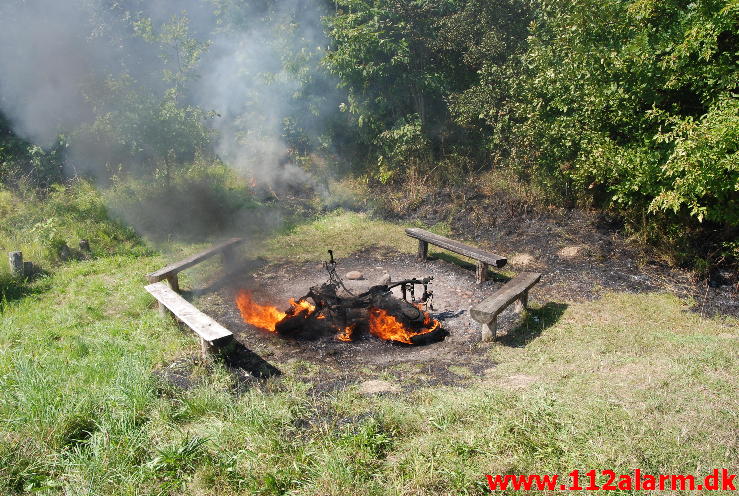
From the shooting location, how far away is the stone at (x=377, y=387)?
13.0 feet

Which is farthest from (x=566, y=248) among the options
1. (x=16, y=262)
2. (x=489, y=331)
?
(x=16, y=262)

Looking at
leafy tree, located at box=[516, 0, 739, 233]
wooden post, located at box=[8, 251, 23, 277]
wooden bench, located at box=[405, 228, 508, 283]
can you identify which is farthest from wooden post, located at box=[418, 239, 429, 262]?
wooden post, located at box=[8, 251, 23, 277]

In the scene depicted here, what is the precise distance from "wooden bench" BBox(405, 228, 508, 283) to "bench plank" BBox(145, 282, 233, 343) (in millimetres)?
3890

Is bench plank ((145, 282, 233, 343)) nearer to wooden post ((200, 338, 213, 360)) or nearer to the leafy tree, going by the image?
wooden post ((200, 338, 213, 360))

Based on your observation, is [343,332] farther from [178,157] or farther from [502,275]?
[178,157]

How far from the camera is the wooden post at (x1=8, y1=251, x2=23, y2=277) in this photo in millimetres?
6875

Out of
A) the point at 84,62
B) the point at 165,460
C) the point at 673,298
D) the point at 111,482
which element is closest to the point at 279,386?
the point at 165,460

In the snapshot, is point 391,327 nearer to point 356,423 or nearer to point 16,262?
point 356,423

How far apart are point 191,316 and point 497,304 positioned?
10.8 feet

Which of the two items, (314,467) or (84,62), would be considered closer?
(314,467)

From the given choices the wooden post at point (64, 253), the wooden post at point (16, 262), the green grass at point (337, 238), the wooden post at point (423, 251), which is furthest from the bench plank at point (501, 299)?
the wooden post at point (64, 253)

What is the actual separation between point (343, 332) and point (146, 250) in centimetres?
486

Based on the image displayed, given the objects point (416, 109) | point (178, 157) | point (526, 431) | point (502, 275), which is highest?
point (416, 109)

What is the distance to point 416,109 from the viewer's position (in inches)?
483
